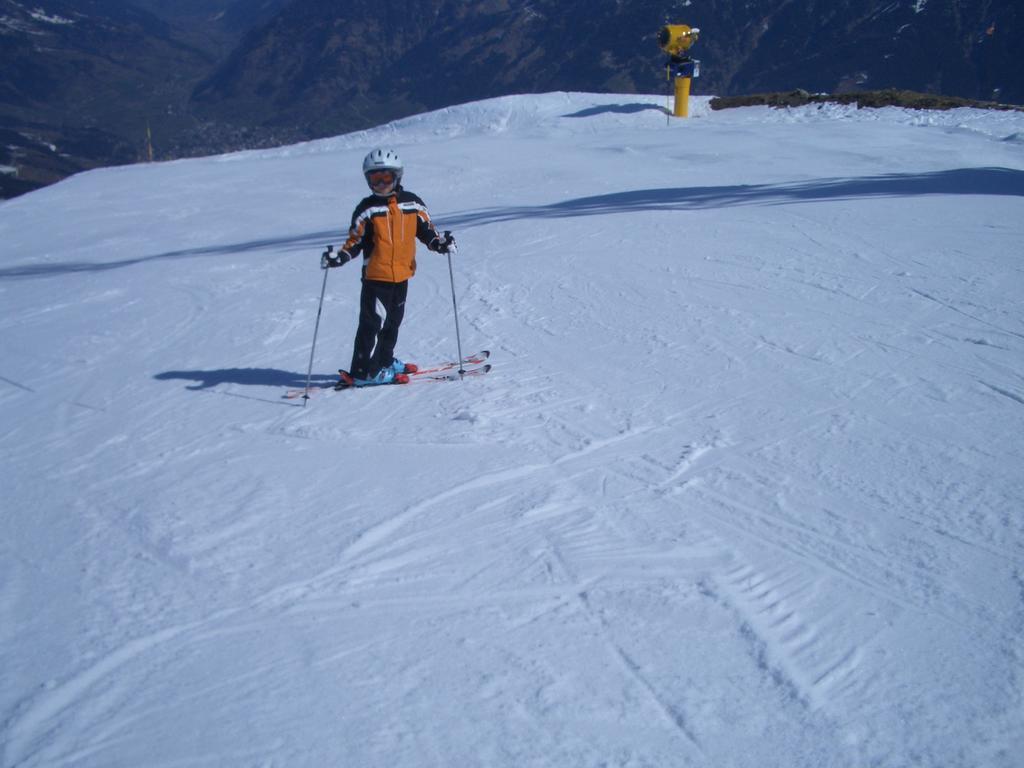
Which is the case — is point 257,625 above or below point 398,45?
below

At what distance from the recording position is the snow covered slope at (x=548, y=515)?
2.46 metres

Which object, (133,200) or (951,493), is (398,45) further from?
(951,493)

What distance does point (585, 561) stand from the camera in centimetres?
324

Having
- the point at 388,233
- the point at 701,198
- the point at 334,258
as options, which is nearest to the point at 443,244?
the point at 388,233

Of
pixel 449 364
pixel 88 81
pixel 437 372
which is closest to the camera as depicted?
pixel 437 372

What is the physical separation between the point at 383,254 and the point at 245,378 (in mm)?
1531

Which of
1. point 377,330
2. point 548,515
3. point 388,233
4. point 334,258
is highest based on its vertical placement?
point 388,233

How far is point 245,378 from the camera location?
5.95 metres

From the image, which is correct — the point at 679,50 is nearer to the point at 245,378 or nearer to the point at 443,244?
the point at 443,244

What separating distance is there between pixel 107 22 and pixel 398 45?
56558 mm

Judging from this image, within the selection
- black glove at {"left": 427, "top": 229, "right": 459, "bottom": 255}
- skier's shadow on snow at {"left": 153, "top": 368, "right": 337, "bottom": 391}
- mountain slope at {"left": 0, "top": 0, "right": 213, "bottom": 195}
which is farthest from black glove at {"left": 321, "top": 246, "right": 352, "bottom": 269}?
mountain slope at {"left": 0, "top": 0, "right": 213, "bottom": 195}

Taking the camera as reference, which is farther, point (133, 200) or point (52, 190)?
point (52, 190)

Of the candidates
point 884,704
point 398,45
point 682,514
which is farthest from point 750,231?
point 398,45

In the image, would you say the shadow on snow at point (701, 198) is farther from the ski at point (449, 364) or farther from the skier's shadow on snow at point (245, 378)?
the ski at point (449, 364)
